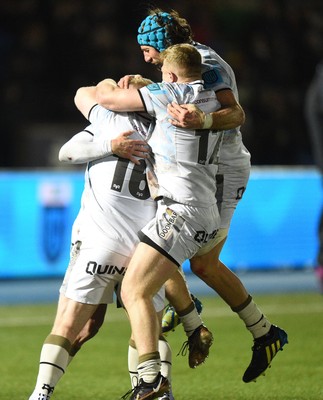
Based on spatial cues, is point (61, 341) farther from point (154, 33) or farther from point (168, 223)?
point (154, 33)

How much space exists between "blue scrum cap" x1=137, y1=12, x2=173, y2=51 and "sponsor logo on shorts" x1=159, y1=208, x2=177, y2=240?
3.31ft

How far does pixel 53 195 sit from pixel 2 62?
359 cm

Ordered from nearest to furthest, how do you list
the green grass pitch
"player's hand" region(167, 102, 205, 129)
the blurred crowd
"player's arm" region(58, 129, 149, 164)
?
"player's hand" region(167, 102, 205, 129), "player's arm" region(58, 129, 149, 164), the green grass pitch, the blurred crowd

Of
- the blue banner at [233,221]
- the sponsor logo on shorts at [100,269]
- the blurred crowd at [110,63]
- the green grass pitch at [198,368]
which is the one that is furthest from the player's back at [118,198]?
the blurred crowd at [110,63]

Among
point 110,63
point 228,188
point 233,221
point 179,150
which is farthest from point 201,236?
point 110,63

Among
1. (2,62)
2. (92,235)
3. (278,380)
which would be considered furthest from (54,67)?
(92,235)

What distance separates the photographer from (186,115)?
616 centimetres

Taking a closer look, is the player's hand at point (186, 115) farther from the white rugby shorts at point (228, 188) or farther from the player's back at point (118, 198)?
the white rugby shorts at point (228, 188)

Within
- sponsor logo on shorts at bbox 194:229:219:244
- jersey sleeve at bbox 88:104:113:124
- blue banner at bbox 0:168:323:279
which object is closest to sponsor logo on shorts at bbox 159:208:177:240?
sponsor logo on shorts at bbox 194:229:219:244

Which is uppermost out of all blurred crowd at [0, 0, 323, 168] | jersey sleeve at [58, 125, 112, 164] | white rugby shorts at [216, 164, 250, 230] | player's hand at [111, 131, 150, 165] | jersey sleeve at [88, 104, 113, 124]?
jersey sleeve at [88, 104, 113, 124]

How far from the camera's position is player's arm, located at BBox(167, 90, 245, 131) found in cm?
618

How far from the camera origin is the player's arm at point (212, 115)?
A: 6184mm

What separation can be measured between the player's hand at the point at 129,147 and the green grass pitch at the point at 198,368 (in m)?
1.79

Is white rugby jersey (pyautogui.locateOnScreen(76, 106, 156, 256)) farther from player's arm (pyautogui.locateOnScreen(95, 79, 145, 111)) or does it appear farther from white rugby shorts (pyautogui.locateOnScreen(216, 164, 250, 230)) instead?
white rugby shorts (pyautogui.locateOnScreen(216, 164, 250, 230))
